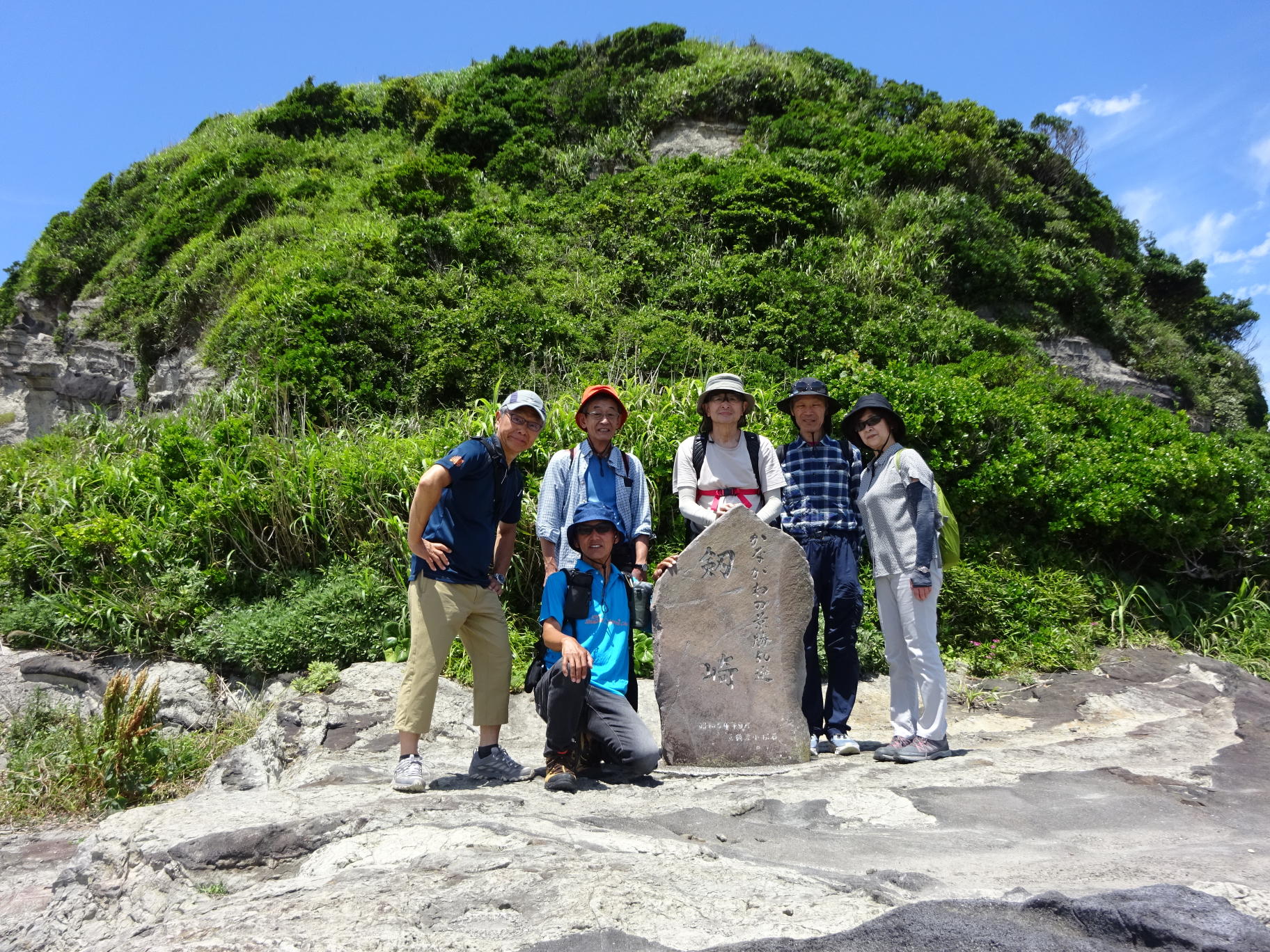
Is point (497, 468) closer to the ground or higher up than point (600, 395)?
closer to the ground

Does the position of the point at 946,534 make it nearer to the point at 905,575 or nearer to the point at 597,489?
the point at 905,575

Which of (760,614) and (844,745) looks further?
(844,745)

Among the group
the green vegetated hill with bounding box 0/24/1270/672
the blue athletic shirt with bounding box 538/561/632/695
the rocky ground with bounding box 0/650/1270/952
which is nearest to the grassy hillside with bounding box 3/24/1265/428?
the green vegetated hill with bounding box 0/24/1270/672

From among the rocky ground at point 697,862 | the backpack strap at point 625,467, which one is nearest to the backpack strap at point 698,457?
the backpack strap at point 625,467

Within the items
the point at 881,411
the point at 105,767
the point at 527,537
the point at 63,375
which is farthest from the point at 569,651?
the point at 63,375

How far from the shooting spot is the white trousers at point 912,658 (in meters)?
4.18

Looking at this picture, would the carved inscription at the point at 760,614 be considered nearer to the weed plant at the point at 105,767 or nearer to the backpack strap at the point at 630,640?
the backpack strap at the point at 630,640

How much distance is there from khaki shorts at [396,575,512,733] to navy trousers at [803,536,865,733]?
160cm

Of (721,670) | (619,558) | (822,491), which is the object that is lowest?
(721,670)

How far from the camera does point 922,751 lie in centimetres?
420

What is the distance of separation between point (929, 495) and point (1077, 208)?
1668 cm

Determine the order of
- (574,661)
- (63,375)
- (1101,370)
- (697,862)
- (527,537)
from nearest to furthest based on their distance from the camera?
(697,862), (574,661), (527,537), (1101,370), (63,375)

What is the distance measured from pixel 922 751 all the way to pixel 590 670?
5.77ft

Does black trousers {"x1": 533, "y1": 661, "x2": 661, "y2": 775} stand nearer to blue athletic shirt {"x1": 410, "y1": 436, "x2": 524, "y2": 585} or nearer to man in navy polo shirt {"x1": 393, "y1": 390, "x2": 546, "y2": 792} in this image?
man in navy polo shirt {"x1": 393, "y1": 390, "x2": 546, "y2": 792}
